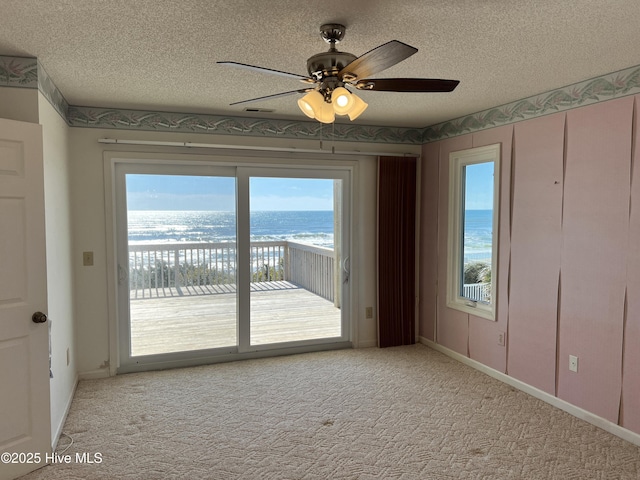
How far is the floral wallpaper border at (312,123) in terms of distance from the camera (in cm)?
276

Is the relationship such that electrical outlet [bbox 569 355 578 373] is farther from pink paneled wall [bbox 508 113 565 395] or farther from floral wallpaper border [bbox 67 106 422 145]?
floral wallpaper border [bbox 67 106 422 145]

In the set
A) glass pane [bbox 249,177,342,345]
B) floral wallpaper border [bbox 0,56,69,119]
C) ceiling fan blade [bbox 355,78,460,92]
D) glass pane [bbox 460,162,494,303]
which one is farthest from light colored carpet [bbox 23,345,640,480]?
floral wallpaper border [bbox 0,56,69,119]

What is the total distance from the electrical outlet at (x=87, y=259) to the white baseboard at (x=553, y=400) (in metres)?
3.56

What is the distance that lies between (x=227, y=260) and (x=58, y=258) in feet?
5.28

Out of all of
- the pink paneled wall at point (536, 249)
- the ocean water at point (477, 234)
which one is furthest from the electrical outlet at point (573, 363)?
→ the ocean water at point (477, 234)

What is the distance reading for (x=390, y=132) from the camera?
4887 millimetres

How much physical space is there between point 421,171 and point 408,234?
2.38ft

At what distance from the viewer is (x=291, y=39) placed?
236cm

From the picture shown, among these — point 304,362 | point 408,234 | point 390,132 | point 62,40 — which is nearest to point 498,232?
point 408,234

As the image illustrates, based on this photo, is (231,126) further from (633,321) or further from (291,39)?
(633,321)

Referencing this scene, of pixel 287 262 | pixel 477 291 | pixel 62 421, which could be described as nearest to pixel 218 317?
pixel 287 262

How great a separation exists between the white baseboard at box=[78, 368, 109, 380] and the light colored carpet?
91mm

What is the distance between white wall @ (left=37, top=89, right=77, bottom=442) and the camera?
287cm

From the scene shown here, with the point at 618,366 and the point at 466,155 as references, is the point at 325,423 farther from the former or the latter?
the point at 466,155
